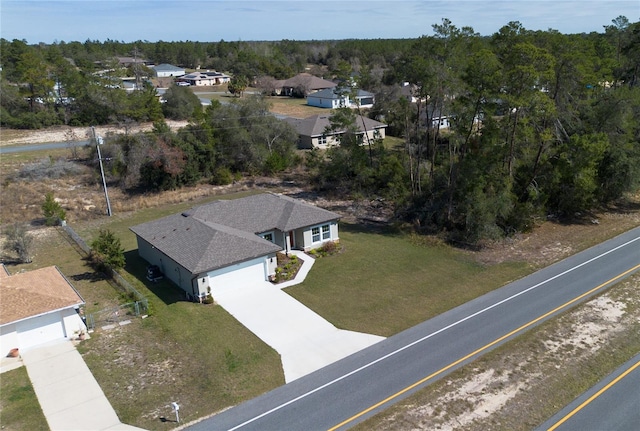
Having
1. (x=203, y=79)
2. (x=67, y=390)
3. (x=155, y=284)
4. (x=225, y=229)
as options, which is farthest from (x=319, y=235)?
(x=203, y=79)

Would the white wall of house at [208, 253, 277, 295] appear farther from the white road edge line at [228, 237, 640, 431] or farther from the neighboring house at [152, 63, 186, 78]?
the neighboring house at [152, 63, 186, 78]

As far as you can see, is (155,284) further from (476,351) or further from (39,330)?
(476,351)

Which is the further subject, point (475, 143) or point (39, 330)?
point (475, 143)

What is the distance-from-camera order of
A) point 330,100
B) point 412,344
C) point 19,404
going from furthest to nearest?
point 330,100
point 412,344
point 19,404

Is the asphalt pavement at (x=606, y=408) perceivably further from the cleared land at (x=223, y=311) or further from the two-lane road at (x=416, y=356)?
the two-lane road at (x=416, y=356)

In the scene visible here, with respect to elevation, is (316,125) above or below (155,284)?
above

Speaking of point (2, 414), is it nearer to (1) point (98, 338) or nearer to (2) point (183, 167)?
(1) point (98, 338)

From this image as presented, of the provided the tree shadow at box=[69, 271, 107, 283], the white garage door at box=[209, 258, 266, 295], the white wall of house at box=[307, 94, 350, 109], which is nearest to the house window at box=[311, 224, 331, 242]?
the white garage door at box=[209, 258, 266, 295]
